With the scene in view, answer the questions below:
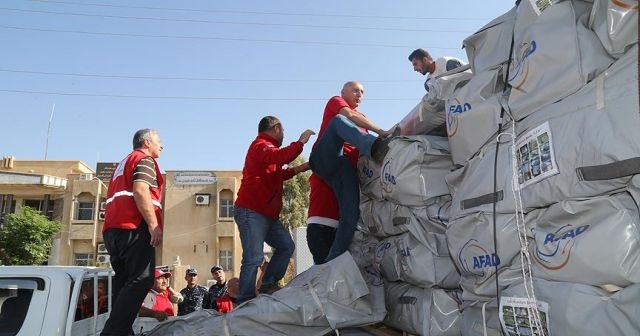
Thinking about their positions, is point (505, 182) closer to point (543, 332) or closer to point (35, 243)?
point (543, 332)

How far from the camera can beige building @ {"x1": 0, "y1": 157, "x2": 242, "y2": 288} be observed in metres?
26.3

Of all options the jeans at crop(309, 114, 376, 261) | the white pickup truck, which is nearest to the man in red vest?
the white pickup truck

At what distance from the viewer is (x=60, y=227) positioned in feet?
83.2

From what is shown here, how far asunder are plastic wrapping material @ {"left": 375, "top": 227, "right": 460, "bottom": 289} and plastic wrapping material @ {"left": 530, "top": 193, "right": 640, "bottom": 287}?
0.88m

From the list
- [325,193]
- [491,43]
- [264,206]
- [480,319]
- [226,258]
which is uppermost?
[226,258]

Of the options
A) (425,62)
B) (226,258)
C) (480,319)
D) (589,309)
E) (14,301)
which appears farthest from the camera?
(226,258)

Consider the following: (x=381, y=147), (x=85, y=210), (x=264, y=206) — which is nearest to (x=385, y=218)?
(x=381, y=147)

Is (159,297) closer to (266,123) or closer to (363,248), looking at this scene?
(266,123)

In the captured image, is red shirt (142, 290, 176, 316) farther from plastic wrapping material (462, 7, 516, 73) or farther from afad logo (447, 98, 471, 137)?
plastic wrapping material (462, 7, 516, 73)

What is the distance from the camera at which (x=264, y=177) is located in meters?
3.70

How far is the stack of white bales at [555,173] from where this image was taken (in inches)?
58.1

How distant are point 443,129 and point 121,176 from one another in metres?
2.20

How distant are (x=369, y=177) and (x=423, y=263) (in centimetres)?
94

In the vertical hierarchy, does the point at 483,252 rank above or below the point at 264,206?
below
